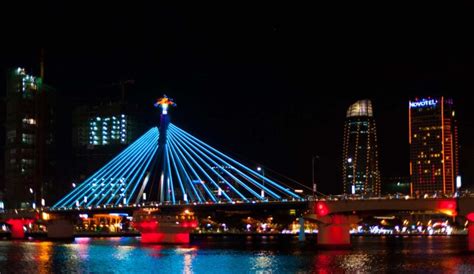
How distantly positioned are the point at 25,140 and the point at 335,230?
105 meters

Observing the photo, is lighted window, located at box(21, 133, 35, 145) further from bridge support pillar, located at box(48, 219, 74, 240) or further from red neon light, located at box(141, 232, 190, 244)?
red neon light, located at box(141, 232, 190, 244)

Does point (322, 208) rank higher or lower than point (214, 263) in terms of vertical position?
higher

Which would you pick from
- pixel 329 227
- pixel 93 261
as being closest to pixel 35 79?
pixel 329 227

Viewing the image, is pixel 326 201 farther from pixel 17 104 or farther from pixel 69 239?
pixel 17 104

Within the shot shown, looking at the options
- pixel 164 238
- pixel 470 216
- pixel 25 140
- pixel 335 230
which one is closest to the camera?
pixel 470 216

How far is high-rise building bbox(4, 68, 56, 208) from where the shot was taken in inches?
7092

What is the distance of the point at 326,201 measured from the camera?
310 ft

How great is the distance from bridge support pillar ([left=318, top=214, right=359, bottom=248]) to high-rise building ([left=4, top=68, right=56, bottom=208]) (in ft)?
320

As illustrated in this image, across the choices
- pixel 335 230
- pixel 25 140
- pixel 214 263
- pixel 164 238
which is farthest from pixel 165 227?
pixel 25 140

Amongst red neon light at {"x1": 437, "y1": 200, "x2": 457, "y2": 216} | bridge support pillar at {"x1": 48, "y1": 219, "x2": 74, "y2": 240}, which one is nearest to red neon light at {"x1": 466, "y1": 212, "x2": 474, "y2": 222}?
red neon light at {"x1": 437, "y1": 200, "x2": 457, "y2": 216}

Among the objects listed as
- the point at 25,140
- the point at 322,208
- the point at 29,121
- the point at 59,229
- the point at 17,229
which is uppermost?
the point at 29,121

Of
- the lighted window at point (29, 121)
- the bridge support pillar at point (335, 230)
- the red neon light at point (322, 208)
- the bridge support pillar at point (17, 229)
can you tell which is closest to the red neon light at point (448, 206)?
the red neon light at point (322, 208)

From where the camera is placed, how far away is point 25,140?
182 metres

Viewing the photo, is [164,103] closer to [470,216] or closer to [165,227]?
[165,227]
